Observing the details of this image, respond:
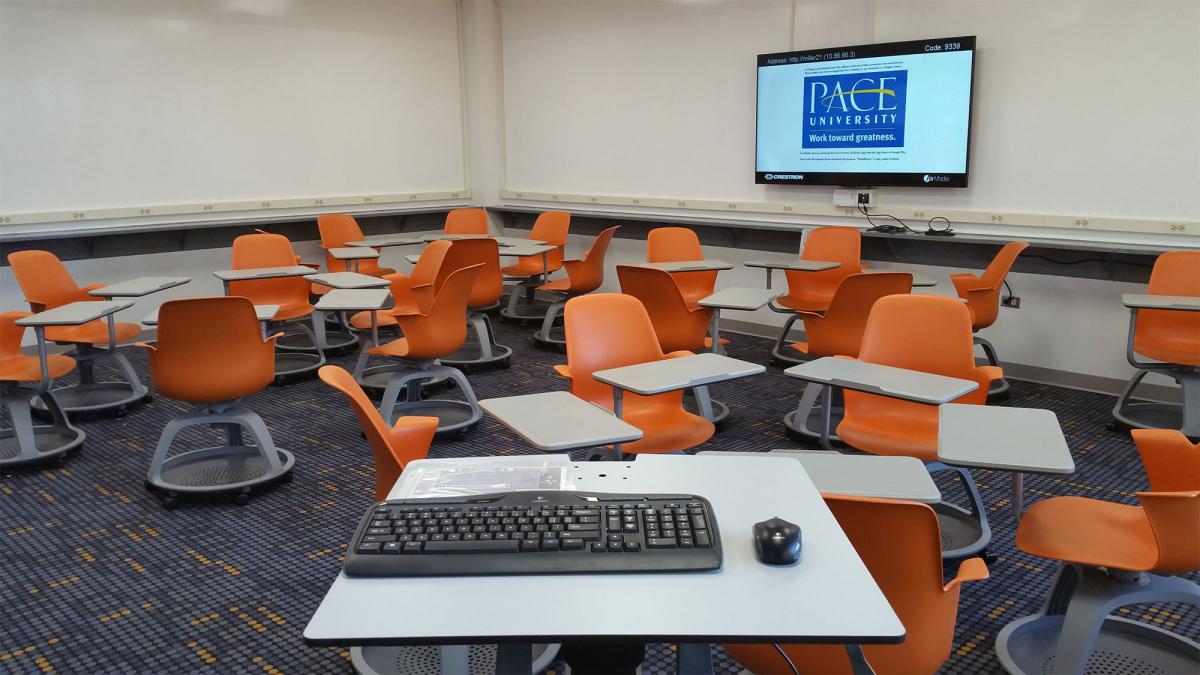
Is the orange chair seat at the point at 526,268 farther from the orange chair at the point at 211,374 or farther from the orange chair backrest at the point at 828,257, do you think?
the orange chair at the point at 211,374

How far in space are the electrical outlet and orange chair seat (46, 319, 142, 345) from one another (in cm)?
479

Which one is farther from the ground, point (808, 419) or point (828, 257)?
point (828, 257)

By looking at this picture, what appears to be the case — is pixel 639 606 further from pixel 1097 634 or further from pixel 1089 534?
pixel 1097 634

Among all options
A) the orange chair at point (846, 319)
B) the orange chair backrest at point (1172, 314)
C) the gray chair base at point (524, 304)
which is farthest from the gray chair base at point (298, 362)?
the orange chair backrest at point (1172, 314)

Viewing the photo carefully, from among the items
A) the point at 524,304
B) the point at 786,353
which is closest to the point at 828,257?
the point at 786,353

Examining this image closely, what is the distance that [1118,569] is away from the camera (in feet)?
7.50

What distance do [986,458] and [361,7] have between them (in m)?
7.29

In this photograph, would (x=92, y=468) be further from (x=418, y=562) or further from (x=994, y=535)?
(x=994, y=535)

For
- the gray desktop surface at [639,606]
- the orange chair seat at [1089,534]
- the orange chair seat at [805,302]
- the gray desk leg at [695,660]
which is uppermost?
the gray desktop surface at [639,606]

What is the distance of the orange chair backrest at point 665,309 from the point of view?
4.38 m

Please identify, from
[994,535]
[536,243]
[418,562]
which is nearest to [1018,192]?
[994,535]

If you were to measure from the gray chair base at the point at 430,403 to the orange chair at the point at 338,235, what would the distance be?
7.30ft

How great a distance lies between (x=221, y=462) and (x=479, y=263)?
202cm

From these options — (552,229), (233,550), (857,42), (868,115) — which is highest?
(857,42)
